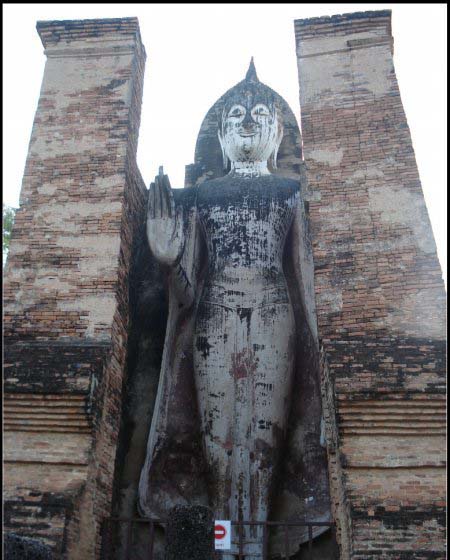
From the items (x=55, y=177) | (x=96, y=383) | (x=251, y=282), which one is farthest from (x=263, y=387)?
(x=55, y=177)

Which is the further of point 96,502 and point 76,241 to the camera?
point 76,241

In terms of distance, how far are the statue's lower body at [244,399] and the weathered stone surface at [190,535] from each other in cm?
159

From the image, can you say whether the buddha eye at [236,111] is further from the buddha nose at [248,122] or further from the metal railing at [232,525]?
the metal railing at [232,525]

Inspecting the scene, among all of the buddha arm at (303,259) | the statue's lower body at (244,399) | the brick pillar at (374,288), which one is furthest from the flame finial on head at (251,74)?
the statue's lower body at (244,399)

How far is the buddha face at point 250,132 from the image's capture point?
8188 millimetres

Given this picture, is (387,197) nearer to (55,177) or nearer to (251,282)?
(251,282)

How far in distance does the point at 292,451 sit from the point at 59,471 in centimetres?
241

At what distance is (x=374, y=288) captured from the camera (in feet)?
20.2

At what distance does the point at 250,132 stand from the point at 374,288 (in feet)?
10.1

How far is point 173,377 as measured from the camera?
6938 mm

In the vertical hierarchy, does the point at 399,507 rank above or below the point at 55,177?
below

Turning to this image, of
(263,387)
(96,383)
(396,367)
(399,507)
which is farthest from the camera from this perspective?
(263,387)

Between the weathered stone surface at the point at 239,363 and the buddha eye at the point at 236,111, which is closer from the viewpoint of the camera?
the weathered stone surface at the point at 239,363

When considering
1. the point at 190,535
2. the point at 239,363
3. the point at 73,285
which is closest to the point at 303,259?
the point at 239,363
